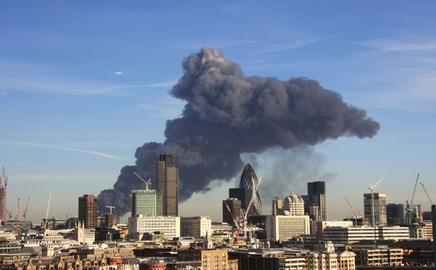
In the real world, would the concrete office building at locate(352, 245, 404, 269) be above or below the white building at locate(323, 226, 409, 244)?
below

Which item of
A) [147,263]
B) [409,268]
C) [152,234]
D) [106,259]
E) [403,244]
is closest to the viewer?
[147,263]

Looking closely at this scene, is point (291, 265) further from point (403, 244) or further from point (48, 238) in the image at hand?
point (48, 238)

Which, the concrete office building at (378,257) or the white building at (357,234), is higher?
the white building at (357,234)

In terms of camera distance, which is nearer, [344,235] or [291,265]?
[291,265]

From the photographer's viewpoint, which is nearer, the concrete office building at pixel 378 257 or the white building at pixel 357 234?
the concrete office building at pixel 378 257

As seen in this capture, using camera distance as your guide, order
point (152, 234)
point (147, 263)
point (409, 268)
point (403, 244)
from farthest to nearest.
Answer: point (152, 234), point (403, 244), point (409, 268), point (147, 263)

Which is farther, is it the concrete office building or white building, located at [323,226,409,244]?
white building, located at [323,226,409,244]

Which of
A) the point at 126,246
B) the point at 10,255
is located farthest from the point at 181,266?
the point at 126,246

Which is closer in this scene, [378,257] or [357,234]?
[378,257]
